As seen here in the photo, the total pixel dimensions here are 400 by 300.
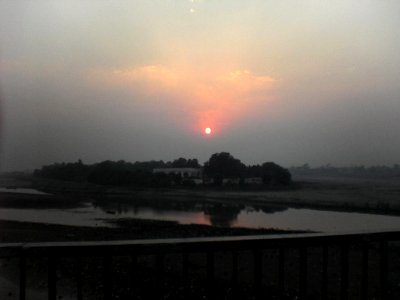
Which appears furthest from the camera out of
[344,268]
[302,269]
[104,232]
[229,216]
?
[229,216]

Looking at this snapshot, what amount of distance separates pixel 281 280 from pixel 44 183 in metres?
86.0

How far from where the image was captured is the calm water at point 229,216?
3078 cm

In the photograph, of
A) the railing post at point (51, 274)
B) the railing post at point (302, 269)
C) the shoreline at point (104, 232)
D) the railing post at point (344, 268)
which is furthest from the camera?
the shoreline at point (104, 232)

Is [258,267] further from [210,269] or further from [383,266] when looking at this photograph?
[383,266]

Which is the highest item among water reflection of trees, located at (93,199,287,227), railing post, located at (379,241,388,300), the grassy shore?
railing post, located at (379,241,388,300)

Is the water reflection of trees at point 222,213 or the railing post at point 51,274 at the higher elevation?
the railing post at point 51,274

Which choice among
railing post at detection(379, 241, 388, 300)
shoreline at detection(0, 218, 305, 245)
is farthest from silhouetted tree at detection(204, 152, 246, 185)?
railing post at detection(379, 241, 388, 300)

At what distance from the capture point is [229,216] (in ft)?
124

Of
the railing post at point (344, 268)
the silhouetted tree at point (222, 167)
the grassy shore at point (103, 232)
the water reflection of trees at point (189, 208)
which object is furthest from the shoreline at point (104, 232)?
the silhouetted tree at point (222, 167)

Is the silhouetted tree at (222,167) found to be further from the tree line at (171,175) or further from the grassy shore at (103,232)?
the grassy shore at (103,232)

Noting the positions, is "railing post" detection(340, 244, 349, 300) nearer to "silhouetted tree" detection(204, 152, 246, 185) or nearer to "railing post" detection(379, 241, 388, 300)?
"railing post" detection(379, 241, 388, 300)

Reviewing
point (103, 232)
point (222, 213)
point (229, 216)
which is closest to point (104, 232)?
point (103, 232)

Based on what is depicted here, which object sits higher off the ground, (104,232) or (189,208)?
(104,232)

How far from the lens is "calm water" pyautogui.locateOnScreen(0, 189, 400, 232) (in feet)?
101
